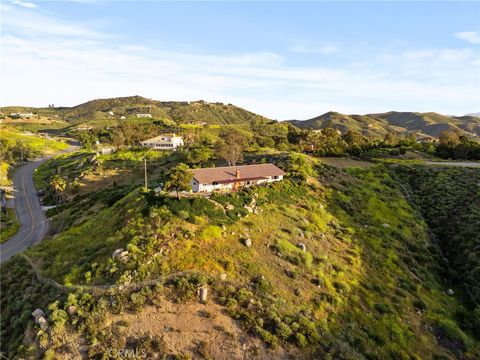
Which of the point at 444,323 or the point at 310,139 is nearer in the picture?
the point at 444,323

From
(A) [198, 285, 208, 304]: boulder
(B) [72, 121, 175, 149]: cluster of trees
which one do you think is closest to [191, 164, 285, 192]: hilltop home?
(A) [198, 285, 208, 304]: boulder

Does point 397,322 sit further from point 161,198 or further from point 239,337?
point 161,198

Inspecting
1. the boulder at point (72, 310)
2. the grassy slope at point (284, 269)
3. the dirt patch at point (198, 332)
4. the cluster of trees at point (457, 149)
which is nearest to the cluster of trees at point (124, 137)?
the grassy slope at point (284, 269)

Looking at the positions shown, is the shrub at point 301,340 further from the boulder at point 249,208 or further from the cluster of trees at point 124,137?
the cluster of trees at point 124,137

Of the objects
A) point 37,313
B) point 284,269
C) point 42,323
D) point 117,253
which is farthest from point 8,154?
point 284,269

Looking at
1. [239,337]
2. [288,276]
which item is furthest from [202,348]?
[288,276]

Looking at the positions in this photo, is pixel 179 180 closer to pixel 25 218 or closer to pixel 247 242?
pixel 247 242
